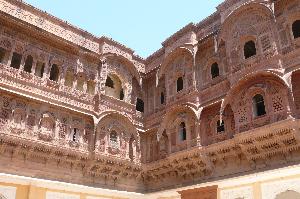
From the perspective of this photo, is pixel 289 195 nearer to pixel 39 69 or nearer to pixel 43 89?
pixel 43 89

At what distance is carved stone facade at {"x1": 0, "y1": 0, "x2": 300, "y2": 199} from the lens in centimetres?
1292

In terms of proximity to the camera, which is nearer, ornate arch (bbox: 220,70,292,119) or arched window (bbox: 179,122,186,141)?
ornate arch (bbox: 220,70,292,119)

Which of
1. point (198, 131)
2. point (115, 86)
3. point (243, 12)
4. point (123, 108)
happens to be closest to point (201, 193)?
point (198, 131)

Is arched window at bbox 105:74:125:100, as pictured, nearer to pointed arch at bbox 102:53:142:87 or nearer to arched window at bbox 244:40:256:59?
pointed arch at bbox 102:53:142:87

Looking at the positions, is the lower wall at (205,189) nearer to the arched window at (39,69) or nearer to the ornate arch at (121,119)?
the ornate arch at (121,119)

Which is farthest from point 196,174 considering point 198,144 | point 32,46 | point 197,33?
point 32,46

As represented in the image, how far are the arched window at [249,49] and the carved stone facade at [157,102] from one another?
0.04m

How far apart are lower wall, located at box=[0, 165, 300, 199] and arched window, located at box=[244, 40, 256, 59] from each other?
5156mm

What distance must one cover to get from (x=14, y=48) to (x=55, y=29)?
2511 mm

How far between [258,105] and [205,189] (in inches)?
167

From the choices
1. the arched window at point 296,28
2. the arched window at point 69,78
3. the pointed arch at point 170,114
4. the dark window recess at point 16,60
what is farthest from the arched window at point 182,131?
the dark window recess at point 16,60

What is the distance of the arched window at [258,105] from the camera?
1324 centimetres

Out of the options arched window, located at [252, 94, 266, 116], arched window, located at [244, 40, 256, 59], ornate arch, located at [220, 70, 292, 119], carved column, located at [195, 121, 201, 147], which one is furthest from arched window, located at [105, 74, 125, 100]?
arched window, located at [252, 94, 266, 116]

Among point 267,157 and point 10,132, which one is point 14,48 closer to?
point 10,132
